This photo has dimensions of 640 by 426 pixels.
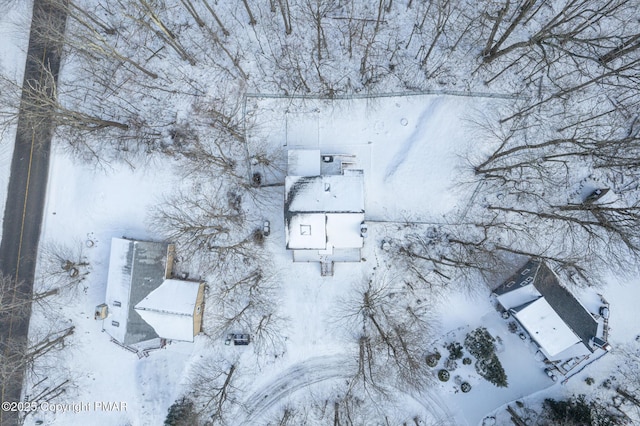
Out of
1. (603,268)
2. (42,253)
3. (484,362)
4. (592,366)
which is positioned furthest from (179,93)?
(592,366)

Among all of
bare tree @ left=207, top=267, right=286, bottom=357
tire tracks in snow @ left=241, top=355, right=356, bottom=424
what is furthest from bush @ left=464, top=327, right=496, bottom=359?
bare tree @ left=207, top=267, right=286, bottom=357

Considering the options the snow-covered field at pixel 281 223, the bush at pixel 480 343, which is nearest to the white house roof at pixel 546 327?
the bush at pixel 480 343

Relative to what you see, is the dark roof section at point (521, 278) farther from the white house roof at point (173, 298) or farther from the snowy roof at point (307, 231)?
the white house roof at point (173, 298)

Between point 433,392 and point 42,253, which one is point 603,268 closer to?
point 433,392

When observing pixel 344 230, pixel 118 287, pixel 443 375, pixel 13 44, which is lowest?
pixel 443 375

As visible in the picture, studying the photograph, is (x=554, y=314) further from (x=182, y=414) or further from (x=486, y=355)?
(x=182, y=414)

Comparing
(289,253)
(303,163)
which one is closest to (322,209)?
(303,163)
